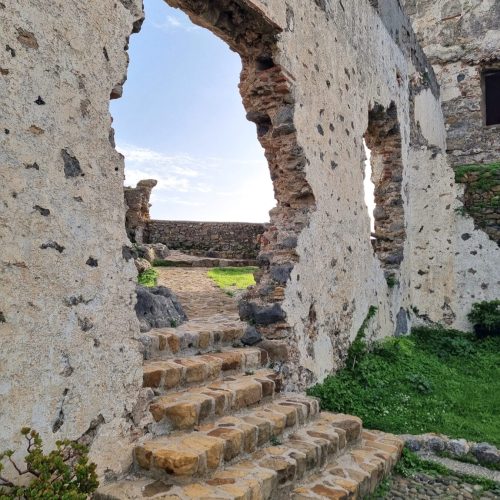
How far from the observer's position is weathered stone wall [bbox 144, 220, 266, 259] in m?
14.5

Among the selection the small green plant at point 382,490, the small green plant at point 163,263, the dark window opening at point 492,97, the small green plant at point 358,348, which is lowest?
the small green plant at point 382,490

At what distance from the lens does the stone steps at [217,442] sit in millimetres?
2703

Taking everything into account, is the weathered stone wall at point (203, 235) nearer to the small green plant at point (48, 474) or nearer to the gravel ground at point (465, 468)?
the gravel ground at point (465, 468)

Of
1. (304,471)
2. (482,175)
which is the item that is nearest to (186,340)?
(304,471)

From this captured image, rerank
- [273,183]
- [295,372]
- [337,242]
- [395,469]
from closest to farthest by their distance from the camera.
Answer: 1. [395,469]
2. [295,372]
3. [273,183]
4. [337,242]

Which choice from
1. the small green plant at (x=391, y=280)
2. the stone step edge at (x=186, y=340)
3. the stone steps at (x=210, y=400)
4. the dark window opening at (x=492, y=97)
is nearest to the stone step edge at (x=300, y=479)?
the stone steps at (x=210, y=400)

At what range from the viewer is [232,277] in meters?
9.88

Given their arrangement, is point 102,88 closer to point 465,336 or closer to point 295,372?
point 295,372

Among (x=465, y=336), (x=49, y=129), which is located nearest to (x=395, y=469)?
(x=49, y=129)

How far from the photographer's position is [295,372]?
4449 millimetres

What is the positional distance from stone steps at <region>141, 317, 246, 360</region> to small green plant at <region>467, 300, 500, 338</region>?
486 centimetres

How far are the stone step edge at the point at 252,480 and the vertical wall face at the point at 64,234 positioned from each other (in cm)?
21

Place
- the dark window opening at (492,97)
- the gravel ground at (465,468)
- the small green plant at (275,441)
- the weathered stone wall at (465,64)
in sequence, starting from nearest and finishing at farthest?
the small green plant at (275,441) < the gravel ground at (465,468) < the weathered stone wall at (465,64) < the dark window opening at (492,97)

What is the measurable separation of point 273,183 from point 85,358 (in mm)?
2962
